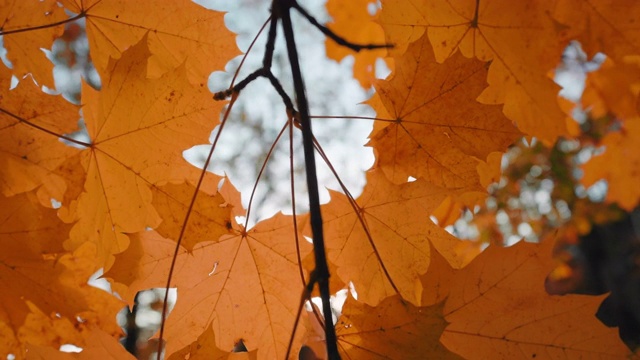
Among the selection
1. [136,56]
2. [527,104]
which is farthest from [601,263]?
[136,56]

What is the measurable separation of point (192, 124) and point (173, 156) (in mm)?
98

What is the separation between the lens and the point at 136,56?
114cm

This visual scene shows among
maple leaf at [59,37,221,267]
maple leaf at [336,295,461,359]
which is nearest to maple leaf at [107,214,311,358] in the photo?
maple leaf at [59,37,221,267]

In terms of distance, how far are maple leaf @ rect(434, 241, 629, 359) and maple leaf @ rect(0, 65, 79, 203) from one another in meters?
0.98

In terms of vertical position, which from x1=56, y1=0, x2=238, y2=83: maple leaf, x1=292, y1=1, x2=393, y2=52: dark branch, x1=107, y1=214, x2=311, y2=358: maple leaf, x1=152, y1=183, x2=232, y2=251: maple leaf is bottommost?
x1=107, y1=214, x2=311, y2=358: maple leaf

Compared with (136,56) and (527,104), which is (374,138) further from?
(136,56)

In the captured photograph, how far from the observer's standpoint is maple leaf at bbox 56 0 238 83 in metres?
1.39

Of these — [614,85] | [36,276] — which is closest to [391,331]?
[36,276]

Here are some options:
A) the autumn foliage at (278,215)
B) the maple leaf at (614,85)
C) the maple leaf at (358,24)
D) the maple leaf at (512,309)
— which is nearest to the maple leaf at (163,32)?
the autumn foliage at (278,215)

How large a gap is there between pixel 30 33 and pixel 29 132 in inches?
14.8

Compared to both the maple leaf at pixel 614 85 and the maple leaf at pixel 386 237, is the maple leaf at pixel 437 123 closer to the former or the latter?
the maple leaf at pixel 386 237

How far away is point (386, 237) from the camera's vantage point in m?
1.30

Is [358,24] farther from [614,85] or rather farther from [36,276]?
[36,276]

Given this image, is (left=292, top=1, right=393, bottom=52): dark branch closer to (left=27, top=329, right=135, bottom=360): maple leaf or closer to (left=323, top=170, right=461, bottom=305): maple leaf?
(left=323, top=170, right=461, bottom=305): maple leaf
